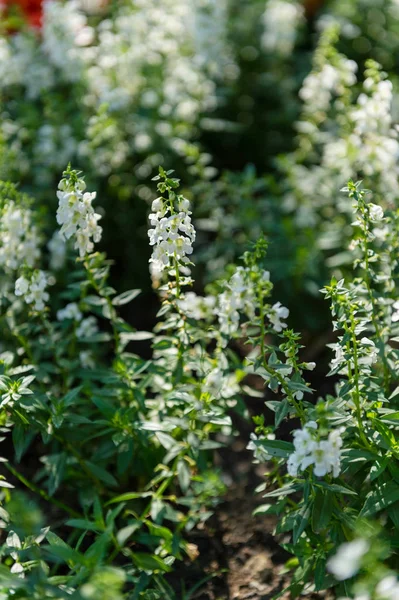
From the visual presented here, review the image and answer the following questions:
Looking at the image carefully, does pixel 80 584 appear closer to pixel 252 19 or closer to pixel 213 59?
pixel 213 59

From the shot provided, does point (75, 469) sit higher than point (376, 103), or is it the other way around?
point (376, 103)

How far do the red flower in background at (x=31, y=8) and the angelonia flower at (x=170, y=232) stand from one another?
12.0ft

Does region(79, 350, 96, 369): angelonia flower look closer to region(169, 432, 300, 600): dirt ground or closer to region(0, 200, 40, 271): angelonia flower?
region(0, 200, 40, 271): angelonia flower

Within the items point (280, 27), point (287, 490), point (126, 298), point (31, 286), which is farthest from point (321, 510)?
point (280, 27)

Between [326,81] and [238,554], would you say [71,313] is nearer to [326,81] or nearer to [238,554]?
[238,554]

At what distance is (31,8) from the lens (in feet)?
19.2

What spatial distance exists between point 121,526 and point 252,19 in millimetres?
3779

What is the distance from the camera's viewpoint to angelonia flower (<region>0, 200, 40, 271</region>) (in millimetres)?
2842

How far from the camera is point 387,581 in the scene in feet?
5.10

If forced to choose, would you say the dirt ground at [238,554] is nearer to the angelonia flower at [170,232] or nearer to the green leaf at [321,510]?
the green leaf at [321,510]

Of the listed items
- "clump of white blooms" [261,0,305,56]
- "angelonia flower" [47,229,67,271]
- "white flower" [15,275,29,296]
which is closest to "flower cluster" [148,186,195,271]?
"white flower" [15,275,29,296]

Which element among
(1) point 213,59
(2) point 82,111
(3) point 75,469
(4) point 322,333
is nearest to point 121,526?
(3) point 75,469

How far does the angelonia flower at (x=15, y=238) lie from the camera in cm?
284

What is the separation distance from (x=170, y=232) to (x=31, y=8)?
4.16 metres
